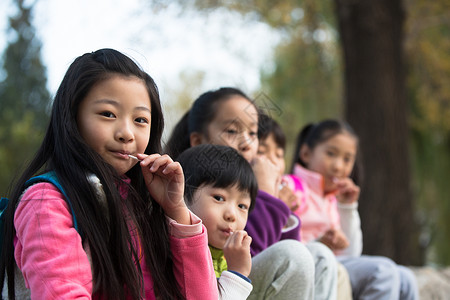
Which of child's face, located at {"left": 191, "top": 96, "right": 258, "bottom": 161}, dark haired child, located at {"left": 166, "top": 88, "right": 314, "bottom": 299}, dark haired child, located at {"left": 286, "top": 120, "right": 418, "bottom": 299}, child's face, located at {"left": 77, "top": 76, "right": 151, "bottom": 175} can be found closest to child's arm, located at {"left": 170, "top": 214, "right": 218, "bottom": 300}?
child's face, located at {"left": 77, "top": 76, "right": 151, "bottom": 175}

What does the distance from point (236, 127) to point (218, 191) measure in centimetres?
47

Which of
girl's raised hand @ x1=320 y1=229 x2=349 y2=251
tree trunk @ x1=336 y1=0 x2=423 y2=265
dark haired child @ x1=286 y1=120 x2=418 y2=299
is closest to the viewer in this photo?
dark haired child @ x1=286 y1=120 x2=418 y2=299

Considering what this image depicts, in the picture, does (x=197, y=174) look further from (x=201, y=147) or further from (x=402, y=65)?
(x=402, y=65)

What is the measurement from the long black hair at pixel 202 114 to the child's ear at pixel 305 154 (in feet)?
3.23

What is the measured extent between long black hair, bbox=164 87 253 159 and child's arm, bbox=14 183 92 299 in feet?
3.05

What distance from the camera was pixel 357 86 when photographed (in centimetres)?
520

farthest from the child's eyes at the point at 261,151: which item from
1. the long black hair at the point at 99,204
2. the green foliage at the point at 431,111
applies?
the green foliage at the point at 431,111

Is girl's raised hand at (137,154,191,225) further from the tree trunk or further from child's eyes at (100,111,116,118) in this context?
the tree trunk

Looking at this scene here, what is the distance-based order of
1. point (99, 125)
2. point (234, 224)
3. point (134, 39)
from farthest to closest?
1. point (134, 39)
2. point (234, 224)
3. point (99, 125)

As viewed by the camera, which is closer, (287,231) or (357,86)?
(287,231)

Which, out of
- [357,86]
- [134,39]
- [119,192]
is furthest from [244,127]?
[134,39]

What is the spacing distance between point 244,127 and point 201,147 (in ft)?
1.19

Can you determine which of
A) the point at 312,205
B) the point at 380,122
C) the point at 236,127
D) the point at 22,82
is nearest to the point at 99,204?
the point at 236,127

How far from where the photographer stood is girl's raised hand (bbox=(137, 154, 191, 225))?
135cm
